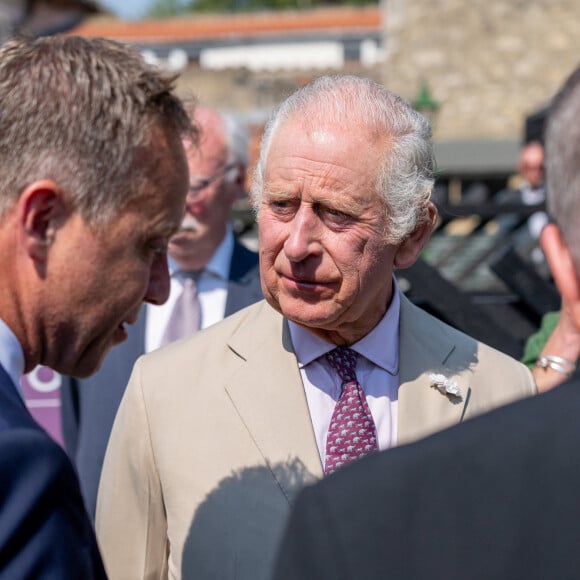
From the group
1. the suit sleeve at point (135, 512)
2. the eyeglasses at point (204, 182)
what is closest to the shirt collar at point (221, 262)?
the eyeglasses at point (204, 182)

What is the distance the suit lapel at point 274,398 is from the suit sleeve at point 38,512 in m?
0.95

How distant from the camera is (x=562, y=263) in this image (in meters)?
1.30

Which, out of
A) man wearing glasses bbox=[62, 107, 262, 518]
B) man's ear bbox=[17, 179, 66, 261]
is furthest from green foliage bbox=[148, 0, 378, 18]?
man's ear bbox=[17, 179, 66, 261]

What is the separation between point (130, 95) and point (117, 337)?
1.54ft

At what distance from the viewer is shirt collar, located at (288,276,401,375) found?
8.56 feet

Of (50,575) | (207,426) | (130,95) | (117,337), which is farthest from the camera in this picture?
(207,426)

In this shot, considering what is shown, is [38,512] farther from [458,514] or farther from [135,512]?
[135,512]

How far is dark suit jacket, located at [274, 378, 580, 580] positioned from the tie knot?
1.46 meters

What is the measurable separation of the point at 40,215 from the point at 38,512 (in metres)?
0.49

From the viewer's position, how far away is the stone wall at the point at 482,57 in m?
26.1

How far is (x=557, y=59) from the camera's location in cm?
2620

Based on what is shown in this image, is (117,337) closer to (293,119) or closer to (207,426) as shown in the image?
(207,426)

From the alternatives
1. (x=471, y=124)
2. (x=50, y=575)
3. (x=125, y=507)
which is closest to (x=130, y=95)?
(x=50, y=575)

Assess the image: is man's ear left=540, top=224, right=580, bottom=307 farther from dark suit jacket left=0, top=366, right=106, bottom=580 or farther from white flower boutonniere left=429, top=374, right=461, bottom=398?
white flower boutonniere left=429, top=374, right=461, bottom=398
